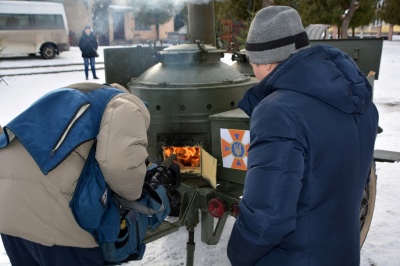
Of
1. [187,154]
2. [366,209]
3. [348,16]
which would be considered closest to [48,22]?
[187,154]

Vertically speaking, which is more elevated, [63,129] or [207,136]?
[63,129]

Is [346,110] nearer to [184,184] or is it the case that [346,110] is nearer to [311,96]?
[311,96]

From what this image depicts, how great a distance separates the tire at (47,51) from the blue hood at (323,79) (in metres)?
22.3

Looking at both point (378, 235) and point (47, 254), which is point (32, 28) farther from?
point (47, 254)

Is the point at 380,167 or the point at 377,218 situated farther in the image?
the point at 380,167

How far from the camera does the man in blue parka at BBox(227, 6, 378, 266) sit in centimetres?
150

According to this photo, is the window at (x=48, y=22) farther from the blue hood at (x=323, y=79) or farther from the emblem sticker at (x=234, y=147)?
the blue hood at (x=323, y=79)

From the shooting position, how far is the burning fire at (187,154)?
3.80 metres

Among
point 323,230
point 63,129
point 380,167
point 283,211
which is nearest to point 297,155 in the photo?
point 283,211

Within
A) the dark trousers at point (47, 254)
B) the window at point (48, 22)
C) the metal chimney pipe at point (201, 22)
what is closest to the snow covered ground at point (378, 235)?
the dark trousers at point (47, 254)

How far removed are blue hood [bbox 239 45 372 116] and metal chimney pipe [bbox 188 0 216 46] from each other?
274 centimetres

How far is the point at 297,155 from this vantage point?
1490 mm

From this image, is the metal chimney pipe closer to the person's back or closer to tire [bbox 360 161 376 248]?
tire [bbox 360 161 376 248]

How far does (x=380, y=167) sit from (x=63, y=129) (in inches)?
214
